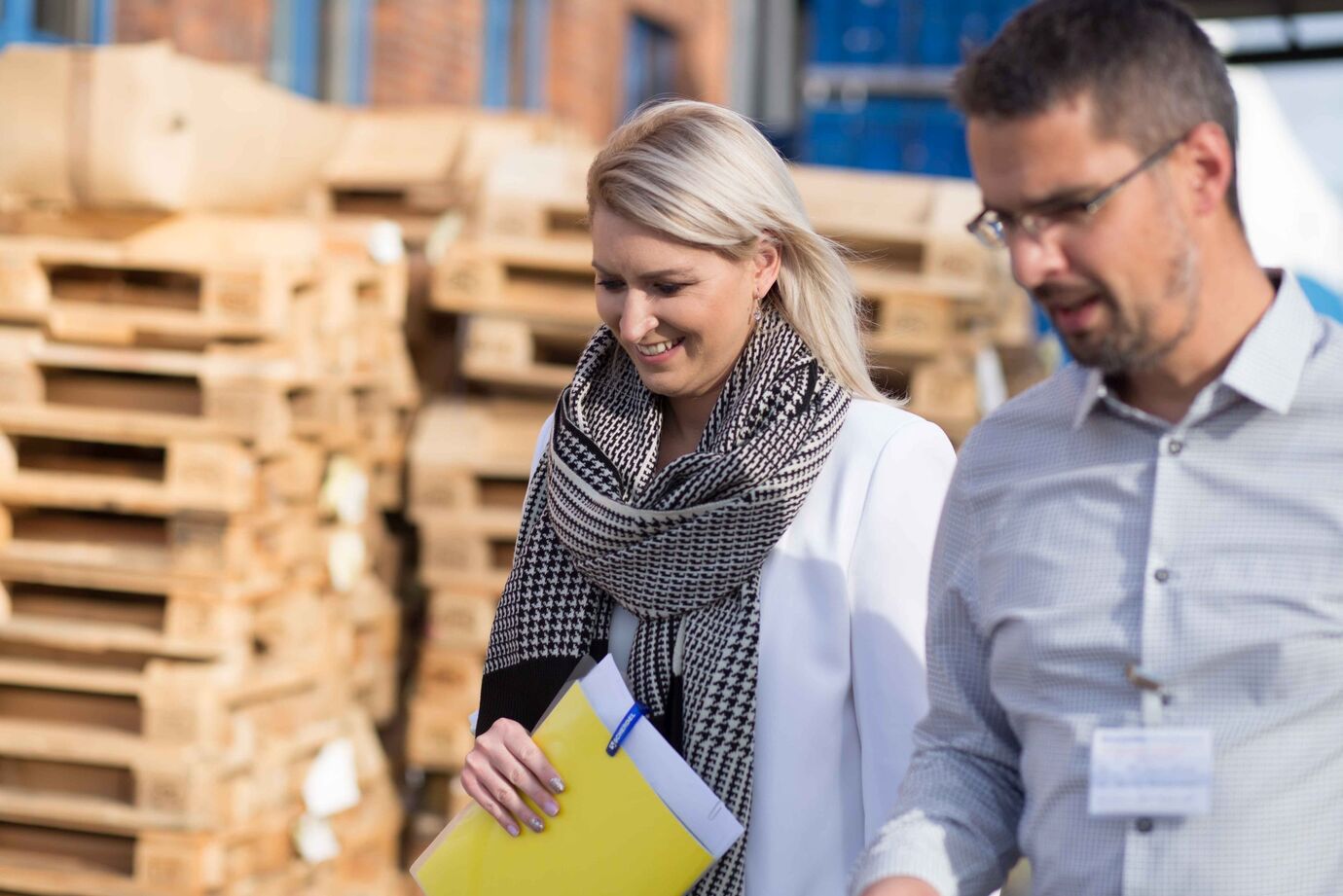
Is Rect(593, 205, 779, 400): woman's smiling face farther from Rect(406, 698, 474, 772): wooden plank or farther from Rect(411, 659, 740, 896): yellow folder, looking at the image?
Rect(406, 698, 474, 772): wooden plank

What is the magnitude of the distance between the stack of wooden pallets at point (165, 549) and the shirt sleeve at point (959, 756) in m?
2.49

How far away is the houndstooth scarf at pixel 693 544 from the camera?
205 cm

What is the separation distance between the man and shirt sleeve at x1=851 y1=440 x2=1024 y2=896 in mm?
111

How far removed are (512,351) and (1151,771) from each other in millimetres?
3160

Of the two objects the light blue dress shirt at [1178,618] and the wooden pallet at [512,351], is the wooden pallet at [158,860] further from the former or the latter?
the light blue dress shirt at [1178,618]

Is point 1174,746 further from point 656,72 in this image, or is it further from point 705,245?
point 656,72

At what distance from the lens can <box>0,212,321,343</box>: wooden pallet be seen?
3.90 metres

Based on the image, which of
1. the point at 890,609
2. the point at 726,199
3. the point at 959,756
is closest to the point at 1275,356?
the point at 959,756

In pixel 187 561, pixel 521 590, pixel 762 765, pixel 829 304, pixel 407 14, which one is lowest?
pixel 187 561

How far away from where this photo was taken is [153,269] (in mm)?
4074

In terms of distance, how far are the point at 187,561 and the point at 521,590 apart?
6.00 feet

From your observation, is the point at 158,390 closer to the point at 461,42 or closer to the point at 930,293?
the point at 930,293

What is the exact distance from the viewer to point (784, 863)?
6.74 ft

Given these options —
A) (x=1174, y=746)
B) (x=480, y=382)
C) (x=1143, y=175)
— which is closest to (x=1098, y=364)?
(x=1143, y=175)
